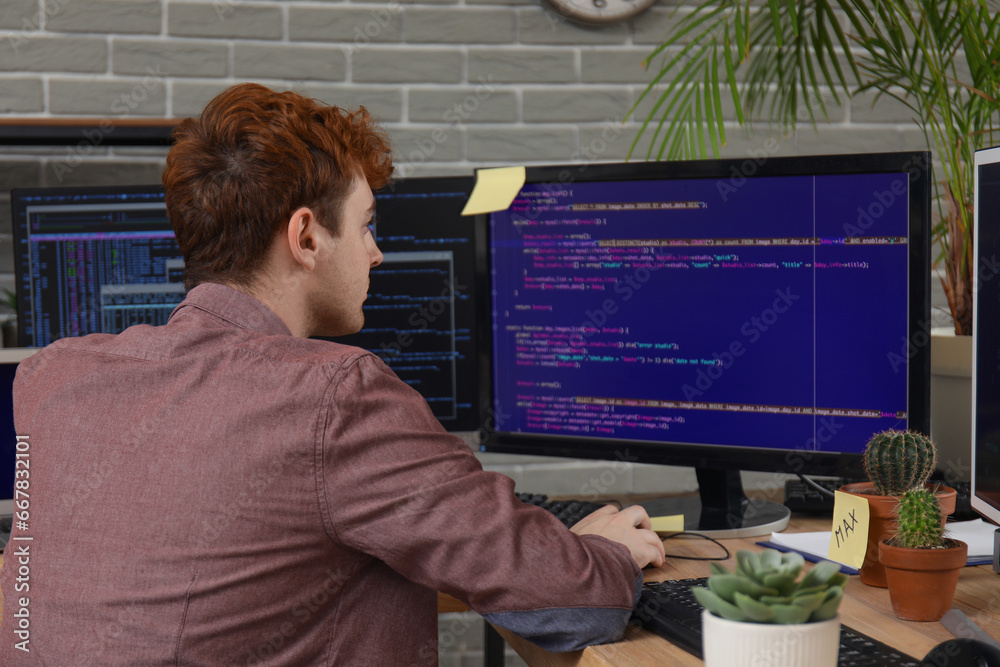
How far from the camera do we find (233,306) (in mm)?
888

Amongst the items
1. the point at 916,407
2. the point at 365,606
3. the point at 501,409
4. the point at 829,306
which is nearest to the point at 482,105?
the point at 501,409

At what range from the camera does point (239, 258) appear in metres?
0.93

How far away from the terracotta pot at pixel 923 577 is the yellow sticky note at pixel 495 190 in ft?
2.29

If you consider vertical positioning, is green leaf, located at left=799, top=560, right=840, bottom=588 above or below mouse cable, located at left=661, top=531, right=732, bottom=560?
above

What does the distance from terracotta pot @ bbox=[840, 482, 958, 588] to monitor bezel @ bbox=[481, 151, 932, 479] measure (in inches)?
5.5

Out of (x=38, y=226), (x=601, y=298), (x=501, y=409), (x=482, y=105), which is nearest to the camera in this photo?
(x=601, y=298)

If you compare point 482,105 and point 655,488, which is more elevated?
point 482,105

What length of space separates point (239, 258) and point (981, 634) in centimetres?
78

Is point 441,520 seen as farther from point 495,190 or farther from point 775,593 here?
point 495,190

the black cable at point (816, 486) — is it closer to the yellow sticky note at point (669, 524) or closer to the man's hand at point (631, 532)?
the yellow sticky note at point (669, 524)

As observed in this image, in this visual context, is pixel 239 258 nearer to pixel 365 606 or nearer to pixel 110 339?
pixel 110 339

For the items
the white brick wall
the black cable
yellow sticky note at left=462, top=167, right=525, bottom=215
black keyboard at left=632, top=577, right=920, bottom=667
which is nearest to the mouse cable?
black keyboard at left=632, top=577, right=920, bottom=667

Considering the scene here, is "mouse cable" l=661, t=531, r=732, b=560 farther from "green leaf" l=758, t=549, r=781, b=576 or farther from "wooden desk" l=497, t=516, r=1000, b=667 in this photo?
"green leaf" l=758, t=549, r=781, b=576

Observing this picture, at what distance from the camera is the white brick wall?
1.87 meters
